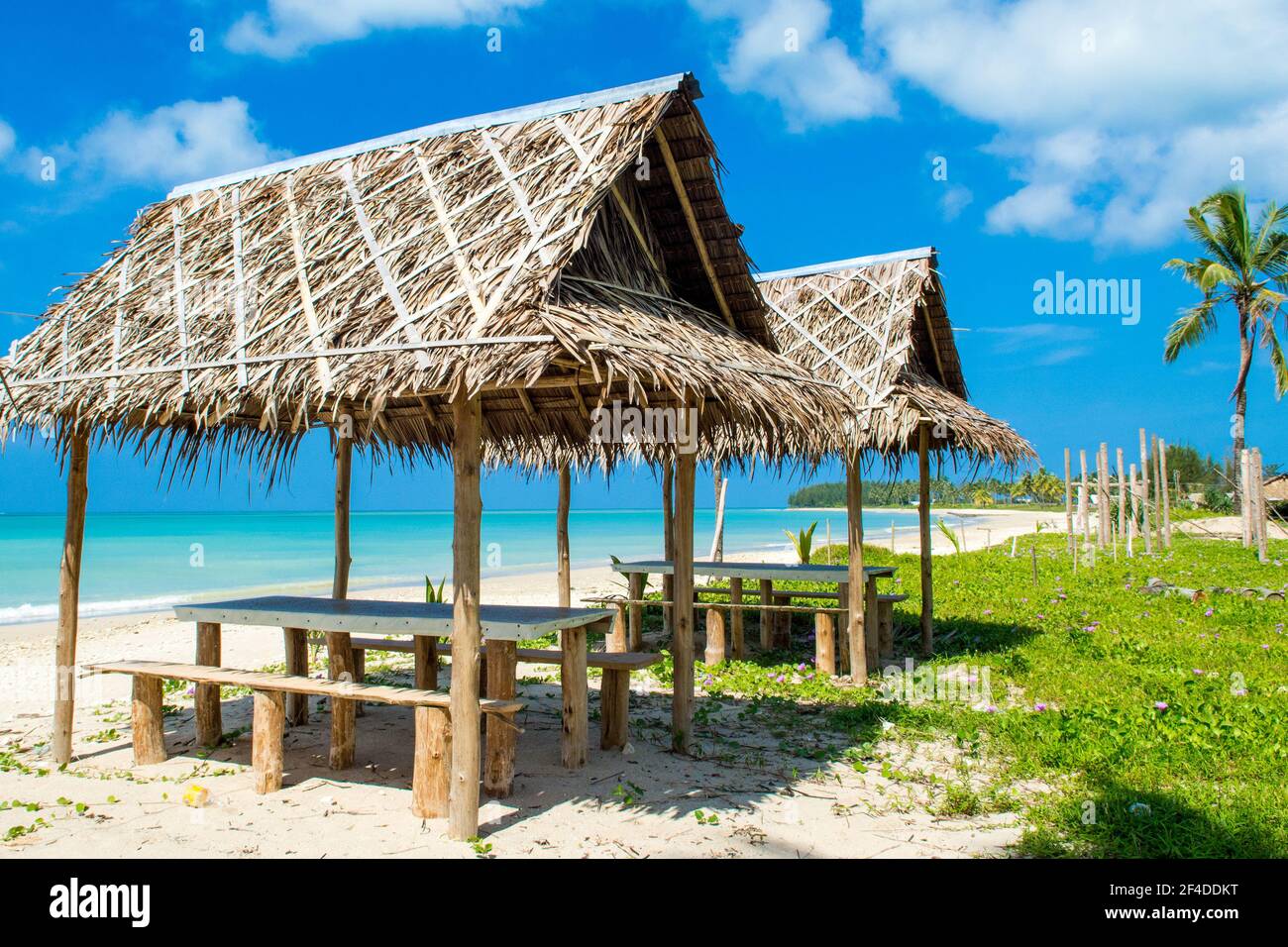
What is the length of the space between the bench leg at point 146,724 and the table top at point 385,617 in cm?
44

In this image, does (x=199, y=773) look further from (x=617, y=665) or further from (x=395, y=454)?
(x=395, y=454)

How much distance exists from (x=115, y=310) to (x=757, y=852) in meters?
4.79

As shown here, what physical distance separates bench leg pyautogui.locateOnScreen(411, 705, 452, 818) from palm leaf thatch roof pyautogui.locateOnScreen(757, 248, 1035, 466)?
4.11 meters

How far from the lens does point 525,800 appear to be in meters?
4.34

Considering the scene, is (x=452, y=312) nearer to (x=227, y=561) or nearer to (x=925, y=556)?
(x=925, y=556)

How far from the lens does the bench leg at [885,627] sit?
8.43 metres

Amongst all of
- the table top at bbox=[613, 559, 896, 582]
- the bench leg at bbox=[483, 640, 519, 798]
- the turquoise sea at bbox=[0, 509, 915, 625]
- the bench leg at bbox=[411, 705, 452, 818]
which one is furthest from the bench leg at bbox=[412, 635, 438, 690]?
the turquoise sea at bbox=[0, 509, 915, 625]

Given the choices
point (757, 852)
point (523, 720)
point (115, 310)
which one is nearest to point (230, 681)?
point (523, 720)

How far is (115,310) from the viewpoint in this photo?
5.23 m

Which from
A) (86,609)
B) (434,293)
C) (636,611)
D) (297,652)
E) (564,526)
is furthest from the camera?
(86,609)

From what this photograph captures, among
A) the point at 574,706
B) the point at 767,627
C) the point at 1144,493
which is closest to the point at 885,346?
the point at 767,627

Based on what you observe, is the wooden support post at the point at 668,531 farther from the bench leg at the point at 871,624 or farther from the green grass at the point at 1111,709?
the bench leg at the point at 871,624

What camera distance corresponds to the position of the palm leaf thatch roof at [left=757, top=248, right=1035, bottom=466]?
23.9 feet

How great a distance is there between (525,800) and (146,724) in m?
2.45
